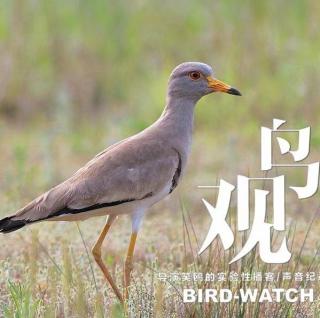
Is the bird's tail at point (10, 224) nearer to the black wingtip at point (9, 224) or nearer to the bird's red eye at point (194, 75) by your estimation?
the black wingtip at point (9, 224)

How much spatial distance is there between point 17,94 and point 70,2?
110 cm

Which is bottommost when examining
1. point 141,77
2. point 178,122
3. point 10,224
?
point 10,224

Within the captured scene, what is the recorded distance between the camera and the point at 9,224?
504 centimetres

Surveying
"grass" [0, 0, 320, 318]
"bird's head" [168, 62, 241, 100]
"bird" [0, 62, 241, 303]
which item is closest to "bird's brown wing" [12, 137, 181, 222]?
"bird" [0, 62, 241, 303]

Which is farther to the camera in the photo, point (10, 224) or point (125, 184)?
point (125, 184)

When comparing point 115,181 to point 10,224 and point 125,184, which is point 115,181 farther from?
point 10,224

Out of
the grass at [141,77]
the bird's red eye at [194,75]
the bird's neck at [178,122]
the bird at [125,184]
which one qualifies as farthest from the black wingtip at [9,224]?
the grass at [141,77]

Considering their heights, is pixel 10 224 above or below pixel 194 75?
below

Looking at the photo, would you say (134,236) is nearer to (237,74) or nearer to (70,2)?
(237,74)

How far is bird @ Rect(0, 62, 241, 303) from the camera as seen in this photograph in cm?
509

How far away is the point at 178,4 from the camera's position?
1072cm

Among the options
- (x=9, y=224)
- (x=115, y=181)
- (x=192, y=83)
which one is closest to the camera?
(x=9, y=224)

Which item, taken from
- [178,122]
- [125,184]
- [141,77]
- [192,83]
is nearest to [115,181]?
[125,184]

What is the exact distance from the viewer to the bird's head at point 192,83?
5.54 m
